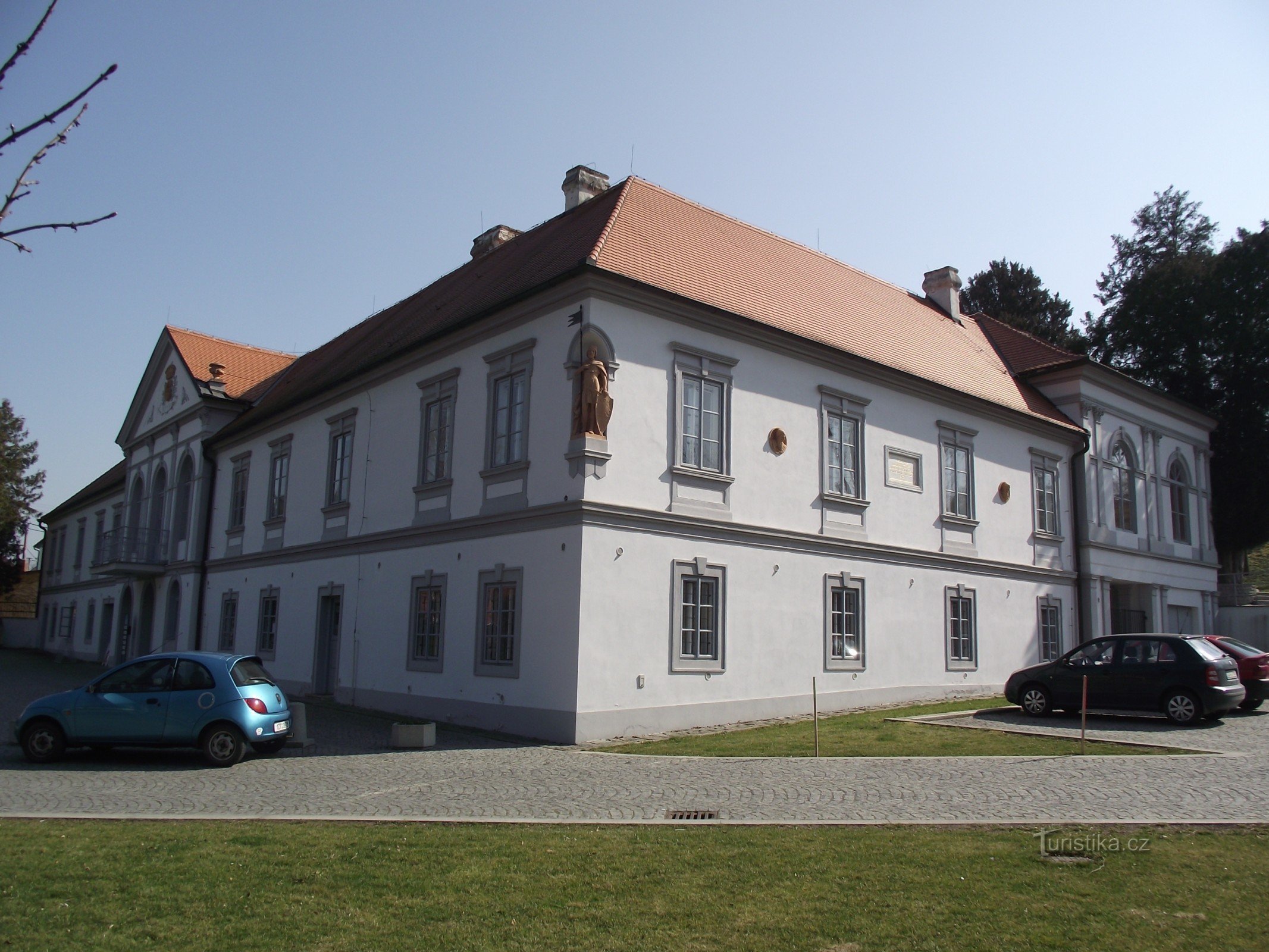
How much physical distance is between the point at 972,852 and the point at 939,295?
2657 cm

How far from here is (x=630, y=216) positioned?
66.5 feet

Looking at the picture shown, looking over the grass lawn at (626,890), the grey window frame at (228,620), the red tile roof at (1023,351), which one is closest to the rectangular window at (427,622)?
the grass lawn at (626,890)

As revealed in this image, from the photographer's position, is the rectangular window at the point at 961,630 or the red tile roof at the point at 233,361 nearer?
the rectangular window at the point at 961,630

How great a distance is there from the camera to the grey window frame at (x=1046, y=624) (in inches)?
1046

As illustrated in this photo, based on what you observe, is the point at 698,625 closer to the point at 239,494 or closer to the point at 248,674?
the point at 248,674

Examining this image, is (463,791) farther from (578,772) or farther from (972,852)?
(972,852)

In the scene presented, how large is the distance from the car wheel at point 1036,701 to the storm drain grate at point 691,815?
10806 millimetres

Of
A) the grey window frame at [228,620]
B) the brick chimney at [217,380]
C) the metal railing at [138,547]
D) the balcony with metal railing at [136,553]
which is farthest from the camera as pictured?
the metal railing at [138,547]

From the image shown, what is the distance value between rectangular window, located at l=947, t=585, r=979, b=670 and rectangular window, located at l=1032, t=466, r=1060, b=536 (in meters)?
4.20

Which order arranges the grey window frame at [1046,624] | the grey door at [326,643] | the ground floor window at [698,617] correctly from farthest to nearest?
the grey window frame at [1046,624]
the grey door at [326,643]
the ground floor window at [698,617]

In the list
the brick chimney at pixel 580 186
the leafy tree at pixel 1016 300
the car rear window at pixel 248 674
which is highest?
the leafy tree at pixel 1016 300

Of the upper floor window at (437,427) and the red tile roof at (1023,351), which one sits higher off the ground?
the red tile roof at (1023,351)

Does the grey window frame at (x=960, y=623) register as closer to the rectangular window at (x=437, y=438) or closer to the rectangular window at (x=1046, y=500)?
the rectangular window at (x=1046, y=500)

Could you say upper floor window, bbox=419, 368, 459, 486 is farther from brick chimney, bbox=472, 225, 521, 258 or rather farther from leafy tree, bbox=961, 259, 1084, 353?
leafy tree, bbox=961, 259, 1084, 353
